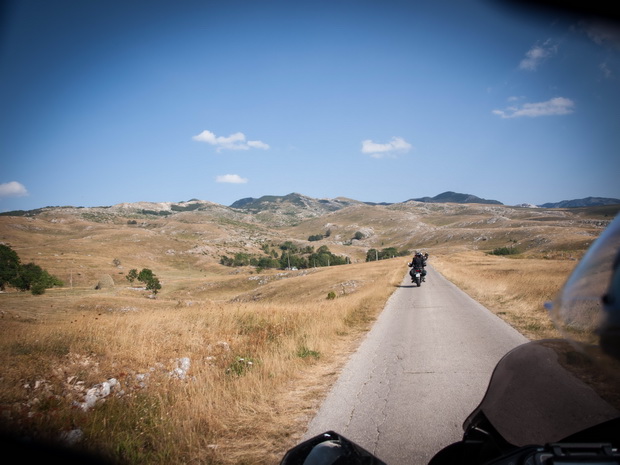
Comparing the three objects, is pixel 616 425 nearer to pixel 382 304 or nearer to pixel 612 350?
pixel 612 350

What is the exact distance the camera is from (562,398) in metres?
2.05


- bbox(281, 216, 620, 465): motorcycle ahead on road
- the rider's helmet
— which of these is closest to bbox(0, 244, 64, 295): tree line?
bbox(281, 216, 620, 465): motorcycle ahead on road

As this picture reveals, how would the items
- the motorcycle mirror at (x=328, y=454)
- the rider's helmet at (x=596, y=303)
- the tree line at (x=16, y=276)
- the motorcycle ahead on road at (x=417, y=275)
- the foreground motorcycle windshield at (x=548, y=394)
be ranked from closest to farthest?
1. the rider's helmet at (x=596, y=303)
2. the foreground motorcycle windshield at (x=548, y=394)
3. the motorcycle mirror at (x=328, y=454)
4. the motorcycle ahead on road at (x=417, y=275)
5. the tree line at (x=16, y=276)

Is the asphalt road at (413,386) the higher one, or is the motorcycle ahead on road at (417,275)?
the asphalt road at (413,386)

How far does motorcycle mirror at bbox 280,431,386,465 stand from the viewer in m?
2.02

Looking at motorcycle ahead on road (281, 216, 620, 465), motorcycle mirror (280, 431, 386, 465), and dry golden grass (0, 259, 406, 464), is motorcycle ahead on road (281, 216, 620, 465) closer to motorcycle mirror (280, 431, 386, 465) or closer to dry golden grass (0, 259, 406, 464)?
motorcycle mirror (280, 431, 386, 465)

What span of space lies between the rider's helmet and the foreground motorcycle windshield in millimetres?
111

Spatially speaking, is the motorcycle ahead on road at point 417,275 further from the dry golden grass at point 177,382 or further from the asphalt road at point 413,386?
the dry golden grass at point 177,382

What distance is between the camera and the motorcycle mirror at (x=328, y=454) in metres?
2.02

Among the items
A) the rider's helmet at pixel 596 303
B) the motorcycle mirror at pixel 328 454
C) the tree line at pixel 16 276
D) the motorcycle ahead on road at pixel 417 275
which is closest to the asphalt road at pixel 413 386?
the motorcycle mirror at pixel 328 454

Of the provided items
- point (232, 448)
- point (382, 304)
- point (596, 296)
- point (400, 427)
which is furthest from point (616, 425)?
point (382, 304)

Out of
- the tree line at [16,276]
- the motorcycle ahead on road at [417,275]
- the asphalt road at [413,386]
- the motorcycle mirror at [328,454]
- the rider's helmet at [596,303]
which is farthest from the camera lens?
the tree line at [16,276]

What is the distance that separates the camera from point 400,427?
407cm

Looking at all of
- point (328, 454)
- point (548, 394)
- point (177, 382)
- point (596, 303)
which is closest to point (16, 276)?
point (177, 382)
